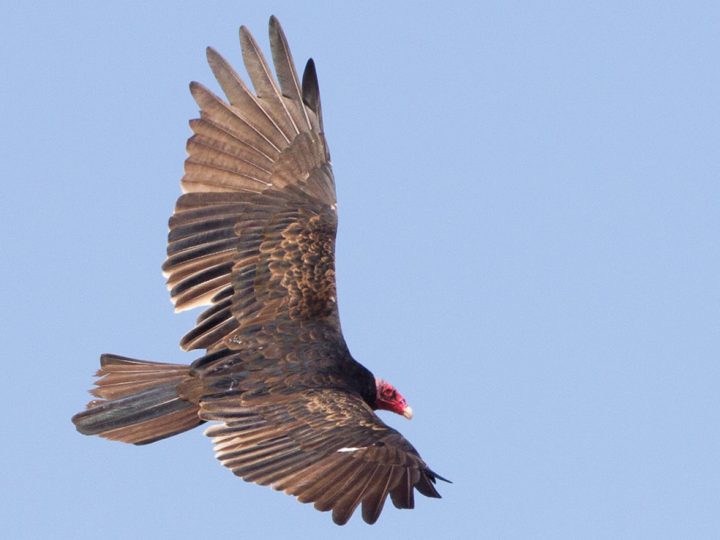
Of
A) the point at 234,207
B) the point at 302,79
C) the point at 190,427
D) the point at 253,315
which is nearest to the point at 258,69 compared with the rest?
the point at 302,79

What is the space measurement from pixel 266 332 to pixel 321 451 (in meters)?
1.38

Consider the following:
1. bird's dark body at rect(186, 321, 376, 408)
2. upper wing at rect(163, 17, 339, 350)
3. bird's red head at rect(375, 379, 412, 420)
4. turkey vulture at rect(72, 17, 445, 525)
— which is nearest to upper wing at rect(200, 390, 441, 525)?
turkey vulture at rect(72, 17, 445, 525)

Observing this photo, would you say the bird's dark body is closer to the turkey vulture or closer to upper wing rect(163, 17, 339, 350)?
the turkey vulture

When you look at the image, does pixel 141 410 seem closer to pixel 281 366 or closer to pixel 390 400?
pixel 281 366

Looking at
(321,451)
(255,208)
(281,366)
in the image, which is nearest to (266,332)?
(281,366)

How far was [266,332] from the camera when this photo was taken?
10.1 meters

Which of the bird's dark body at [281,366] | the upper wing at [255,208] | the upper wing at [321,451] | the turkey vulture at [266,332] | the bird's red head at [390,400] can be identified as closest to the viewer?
the upper wing at [321,451]

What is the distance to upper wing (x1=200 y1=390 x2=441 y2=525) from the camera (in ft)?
28.3

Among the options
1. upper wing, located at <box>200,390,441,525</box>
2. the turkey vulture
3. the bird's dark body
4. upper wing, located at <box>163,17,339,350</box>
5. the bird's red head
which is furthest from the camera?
the bird's red head

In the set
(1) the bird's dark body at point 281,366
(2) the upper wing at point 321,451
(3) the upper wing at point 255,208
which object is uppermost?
→ (3) the upper wing at point 255,208

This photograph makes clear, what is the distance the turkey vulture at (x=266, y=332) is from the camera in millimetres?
8875

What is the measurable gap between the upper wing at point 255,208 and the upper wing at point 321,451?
2.87ft

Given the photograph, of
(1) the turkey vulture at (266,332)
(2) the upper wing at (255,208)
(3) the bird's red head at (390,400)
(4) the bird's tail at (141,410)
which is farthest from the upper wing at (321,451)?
(3) the bird's red head at (390,400)

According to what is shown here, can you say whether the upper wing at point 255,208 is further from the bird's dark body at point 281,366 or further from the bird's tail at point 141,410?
the bird's tail at point 141,410
